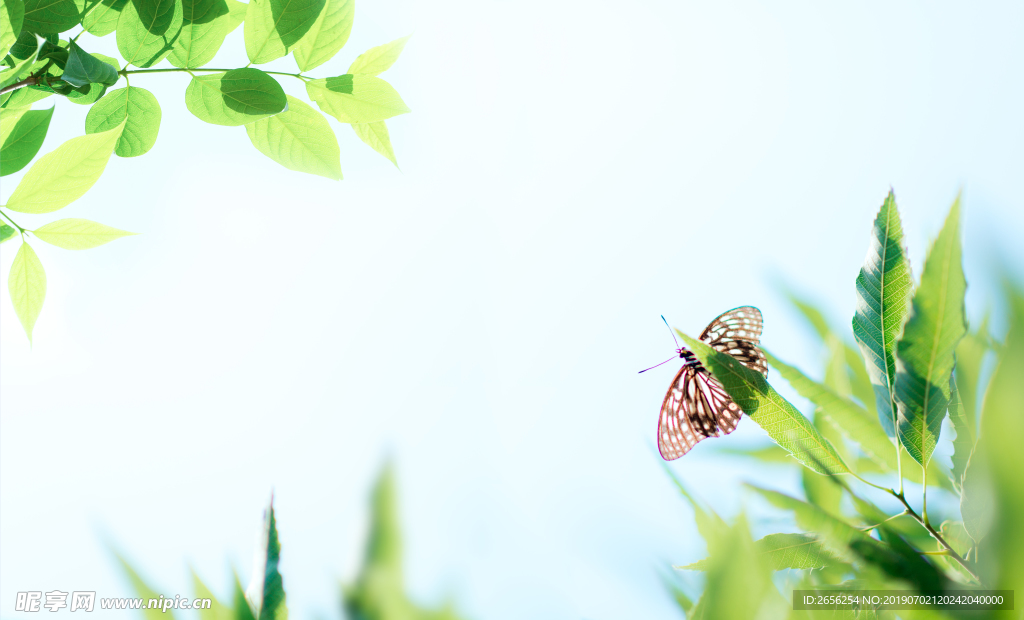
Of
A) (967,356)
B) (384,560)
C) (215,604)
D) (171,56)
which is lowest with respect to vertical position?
(215,604)

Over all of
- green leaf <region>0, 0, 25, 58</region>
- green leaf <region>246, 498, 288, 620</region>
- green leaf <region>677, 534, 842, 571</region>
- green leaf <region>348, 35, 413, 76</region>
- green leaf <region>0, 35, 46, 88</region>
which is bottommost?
green leaf <region>246, 498, 288, 620</region>

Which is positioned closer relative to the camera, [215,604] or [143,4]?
[215,604]

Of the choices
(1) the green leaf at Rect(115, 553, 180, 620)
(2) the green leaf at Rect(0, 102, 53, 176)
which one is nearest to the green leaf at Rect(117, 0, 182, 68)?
(2) the green leaf at Rect(0, 102, 53, 176)

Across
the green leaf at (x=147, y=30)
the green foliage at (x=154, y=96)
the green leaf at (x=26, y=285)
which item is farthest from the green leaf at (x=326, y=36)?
the green leaf at (x=26, y=285)

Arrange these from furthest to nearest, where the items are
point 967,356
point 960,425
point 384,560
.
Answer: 1. point 967,356
2. point 960,425
3. point 384,560

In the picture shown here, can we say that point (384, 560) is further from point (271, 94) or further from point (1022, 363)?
point (271, 94)

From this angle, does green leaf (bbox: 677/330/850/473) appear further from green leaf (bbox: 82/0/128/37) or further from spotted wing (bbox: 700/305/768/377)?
green leaf (bbox: 82/0/128/37)

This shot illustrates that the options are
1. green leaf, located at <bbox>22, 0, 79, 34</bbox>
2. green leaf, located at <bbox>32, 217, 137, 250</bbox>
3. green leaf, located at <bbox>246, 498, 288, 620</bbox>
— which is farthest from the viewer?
green leaf, located at <bbox>32, 217, 137, 250</bbox>

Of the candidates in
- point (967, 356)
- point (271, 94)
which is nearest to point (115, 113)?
point (271, 94)
